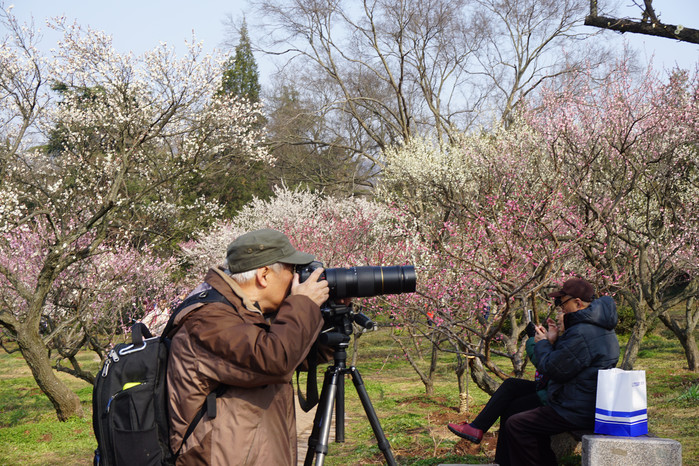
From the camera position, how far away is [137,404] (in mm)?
2225

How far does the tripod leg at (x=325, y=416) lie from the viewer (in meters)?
2.70

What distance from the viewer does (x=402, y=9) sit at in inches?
942

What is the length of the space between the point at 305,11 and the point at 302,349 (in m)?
24.2

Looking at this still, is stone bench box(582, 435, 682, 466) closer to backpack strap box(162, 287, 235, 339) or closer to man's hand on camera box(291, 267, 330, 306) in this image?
man's hand on camera box(291, 267, 330, 306)

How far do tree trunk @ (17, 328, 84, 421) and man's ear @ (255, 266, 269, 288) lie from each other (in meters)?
5.87

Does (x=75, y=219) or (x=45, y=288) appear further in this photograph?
(x=75, y=219)

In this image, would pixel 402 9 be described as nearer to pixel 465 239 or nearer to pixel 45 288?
pixel 465 239

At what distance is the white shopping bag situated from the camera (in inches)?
136

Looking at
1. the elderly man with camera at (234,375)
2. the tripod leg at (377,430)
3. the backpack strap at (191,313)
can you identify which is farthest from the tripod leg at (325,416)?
the backpack strap at (191,313)

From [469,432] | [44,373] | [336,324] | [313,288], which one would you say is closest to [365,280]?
[336,324]

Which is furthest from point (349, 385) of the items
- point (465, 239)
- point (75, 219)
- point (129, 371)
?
point (129, 371)

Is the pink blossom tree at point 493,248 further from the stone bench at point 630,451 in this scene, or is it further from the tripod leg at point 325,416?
the tripod leg at point 325,416

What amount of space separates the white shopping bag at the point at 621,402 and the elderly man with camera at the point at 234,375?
6.50ft

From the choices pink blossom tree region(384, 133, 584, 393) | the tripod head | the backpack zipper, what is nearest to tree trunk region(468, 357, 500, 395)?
pink blossom tree region(384, 133, 584, 393)
